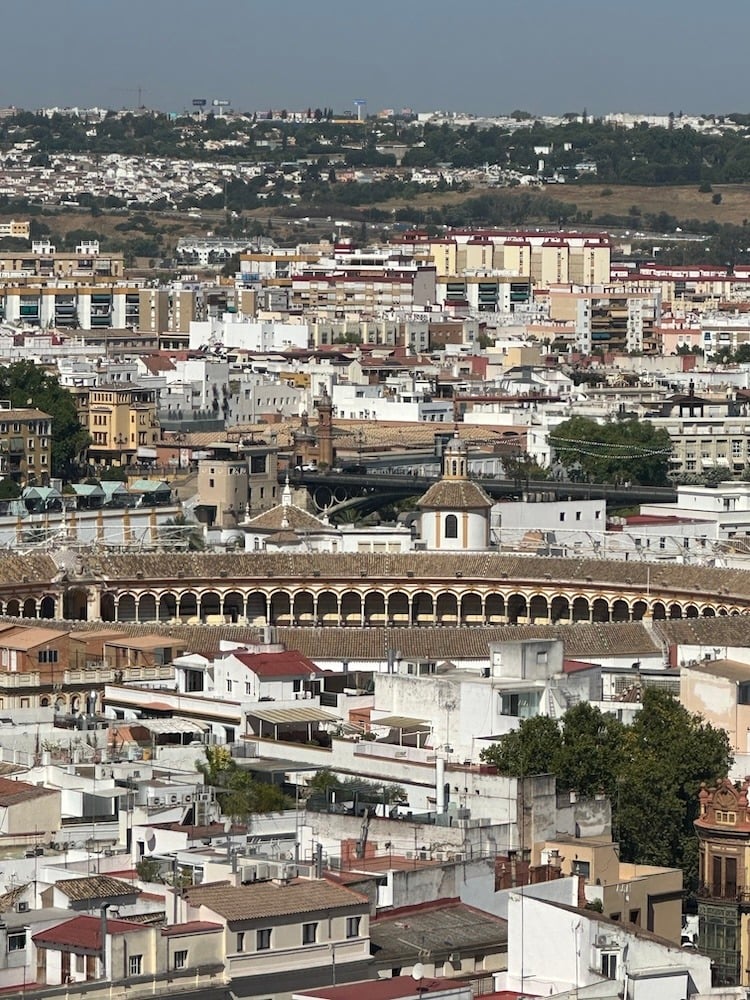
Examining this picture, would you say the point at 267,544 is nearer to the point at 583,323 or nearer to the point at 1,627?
the point at 1,627

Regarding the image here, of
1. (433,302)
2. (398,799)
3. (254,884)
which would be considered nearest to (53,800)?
(398,799)

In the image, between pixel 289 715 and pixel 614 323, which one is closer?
pixel 289 715

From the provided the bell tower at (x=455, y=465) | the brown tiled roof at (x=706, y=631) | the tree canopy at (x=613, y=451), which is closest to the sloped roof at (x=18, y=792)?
the brown tiled roof at (x=706, y=631)

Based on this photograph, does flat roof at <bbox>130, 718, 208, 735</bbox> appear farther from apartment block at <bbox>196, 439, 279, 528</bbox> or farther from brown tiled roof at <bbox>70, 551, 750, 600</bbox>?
apartment block at <bbox>196, 439, 279, 528</bbox>

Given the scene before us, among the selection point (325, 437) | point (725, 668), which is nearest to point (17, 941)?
point (725, 668)

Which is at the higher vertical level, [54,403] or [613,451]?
[54,403]

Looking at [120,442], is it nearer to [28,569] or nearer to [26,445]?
[26,445]

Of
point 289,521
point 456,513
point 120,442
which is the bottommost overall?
point 120,442
